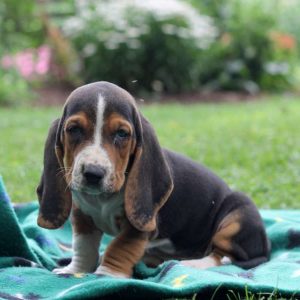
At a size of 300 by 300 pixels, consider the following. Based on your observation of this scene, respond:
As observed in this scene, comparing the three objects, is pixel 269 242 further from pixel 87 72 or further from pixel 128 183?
pixel 87 72

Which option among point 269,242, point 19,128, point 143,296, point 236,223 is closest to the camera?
point 143,296

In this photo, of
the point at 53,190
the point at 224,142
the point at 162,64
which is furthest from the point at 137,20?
the point at 53,190

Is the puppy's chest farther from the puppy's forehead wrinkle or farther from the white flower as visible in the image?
the white flower

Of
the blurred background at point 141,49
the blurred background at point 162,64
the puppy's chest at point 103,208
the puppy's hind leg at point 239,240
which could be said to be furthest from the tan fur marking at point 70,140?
the blurred background at point 141,49

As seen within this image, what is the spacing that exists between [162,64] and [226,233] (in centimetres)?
1070

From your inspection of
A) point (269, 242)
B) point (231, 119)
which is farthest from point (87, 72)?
point (269, 242)

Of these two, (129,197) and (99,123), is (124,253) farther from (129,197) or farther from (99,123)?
(99,123)

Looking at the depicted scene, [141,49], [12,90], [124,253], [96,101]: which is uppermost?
[96,101]

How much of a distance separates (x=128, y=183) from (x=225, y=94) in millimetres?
12322

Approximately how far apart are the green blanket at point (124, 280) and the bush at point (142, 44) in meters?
9.79

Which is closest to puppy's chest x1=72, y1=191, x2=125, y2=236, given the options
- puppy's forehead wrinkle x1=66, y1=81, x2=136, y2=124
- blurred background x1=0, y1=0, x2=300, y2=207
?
puppy's forehead wrinkle x1=66, y1=81, x2=136, y2=124

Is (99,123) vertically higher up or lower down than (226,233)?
higher up

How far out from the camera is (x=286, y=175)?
7430 millimetres

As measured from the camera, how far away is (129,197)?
391cm
